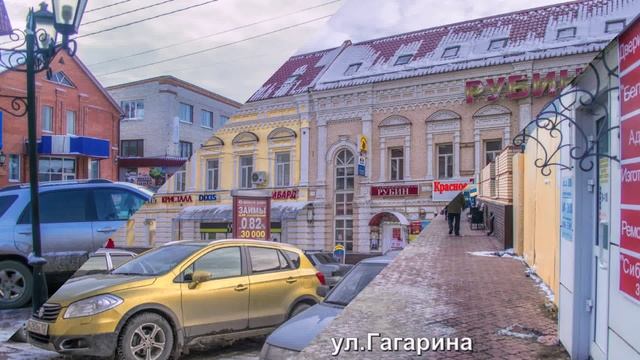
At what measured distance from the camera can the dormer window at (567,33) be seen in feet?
6.12

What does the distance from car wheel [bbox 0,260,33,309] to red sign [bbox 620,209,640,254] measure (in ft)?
8.12

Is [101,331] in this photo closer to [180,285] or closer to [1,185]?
[180,285]

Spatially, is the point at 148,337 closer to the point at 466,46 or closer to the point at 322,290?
the point at 322,290

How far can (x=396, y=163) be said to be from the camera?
2.30 meters

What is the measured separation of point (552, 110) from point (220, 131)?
4.51ft

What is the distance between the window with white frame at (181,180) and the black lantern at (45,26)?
77 centimetres

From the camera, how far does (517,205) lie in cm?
552

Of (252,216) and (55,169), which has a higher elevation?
(55,169)

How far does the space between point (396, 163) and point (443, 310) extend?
3.68 ft

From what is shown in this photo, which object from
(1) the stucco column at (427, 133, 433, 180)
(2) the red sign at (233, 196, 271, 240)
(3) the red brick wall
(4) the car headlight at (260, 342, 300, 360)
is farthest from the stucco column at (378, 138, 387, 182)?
(3) the red brick wall

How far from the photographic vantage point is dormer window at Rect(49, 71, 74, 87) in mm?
2584

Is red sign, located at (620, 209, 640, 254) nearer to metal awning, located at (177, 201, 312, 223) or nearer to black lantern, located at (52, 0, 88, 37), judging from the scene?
metal awning, located at (177, 201, 312, 223)

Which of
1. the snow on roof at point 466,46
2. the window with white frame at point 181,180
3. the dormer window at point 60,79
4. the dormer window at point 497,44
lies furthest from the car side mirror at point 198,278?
the dormer window at point 497,44

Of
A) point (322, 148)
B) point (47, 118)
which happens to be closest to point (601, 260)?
point (322, 148)
